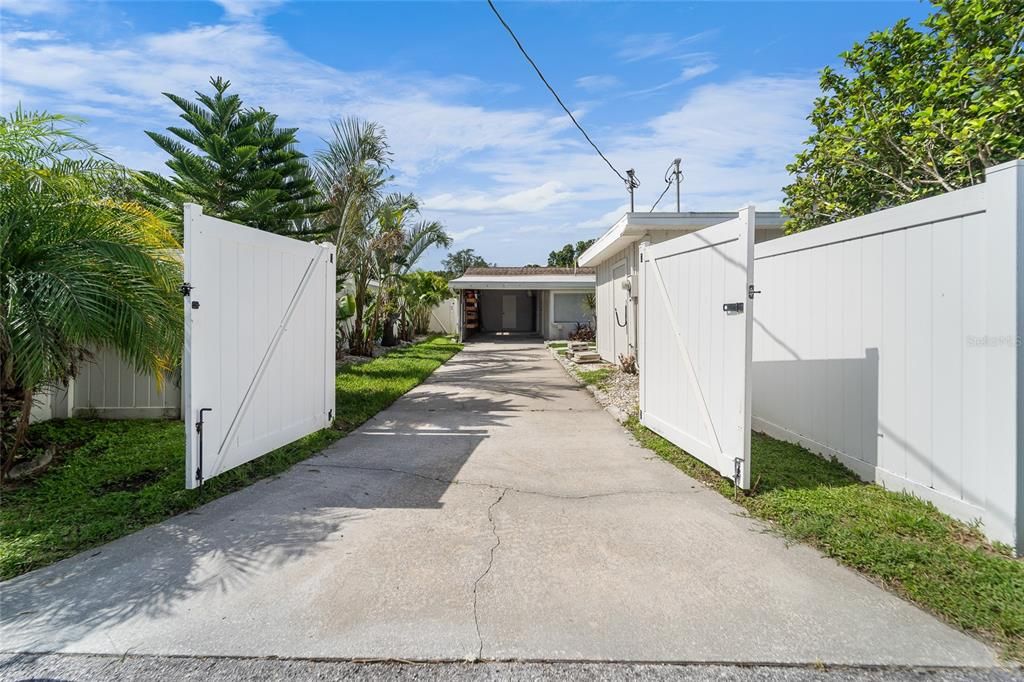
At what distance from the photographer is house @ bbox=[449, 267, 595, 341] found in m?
20.4

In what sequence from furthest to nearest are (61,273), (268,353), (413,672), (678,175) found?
(678,175) → (268,353) → (61,273) → (413,672)

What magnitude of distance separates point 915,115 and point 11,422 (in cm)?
852

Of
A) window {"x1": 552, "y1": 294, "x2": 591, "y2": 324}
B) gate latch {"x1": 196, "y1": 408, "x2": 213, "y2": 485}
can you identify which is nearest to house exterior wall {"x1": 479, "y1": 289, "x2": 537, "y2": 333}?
window {"x1": 552, "y1": 294, "x2": 591, "y2": 324}

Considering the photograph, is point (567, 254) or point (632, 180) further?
point (567, 254)

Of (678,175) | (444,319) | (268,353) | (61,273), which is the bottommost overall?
(268,353)

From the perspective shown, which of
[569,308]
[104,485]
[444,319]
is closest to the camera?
[104,485]

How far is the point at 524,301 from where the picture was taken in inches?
1084

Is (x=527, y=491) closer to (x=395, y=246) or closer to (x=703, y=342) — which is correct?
(x=703, y=342)

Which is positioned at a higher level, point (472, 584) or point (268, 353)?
point (268, 353)

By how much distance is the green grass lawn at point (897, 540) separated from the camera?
7.68ft

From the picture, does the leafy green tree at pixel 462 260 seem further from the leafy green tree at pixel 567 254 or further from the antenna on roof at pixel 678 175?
the antenna on roof at pixel 678 175

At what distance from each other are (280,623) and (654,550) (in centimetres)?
199

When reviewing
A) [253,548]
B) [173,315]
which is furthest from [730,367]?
[173,315]

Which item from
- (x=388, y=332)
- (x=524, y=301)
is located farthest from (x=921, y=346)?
(x=524, y=301)
